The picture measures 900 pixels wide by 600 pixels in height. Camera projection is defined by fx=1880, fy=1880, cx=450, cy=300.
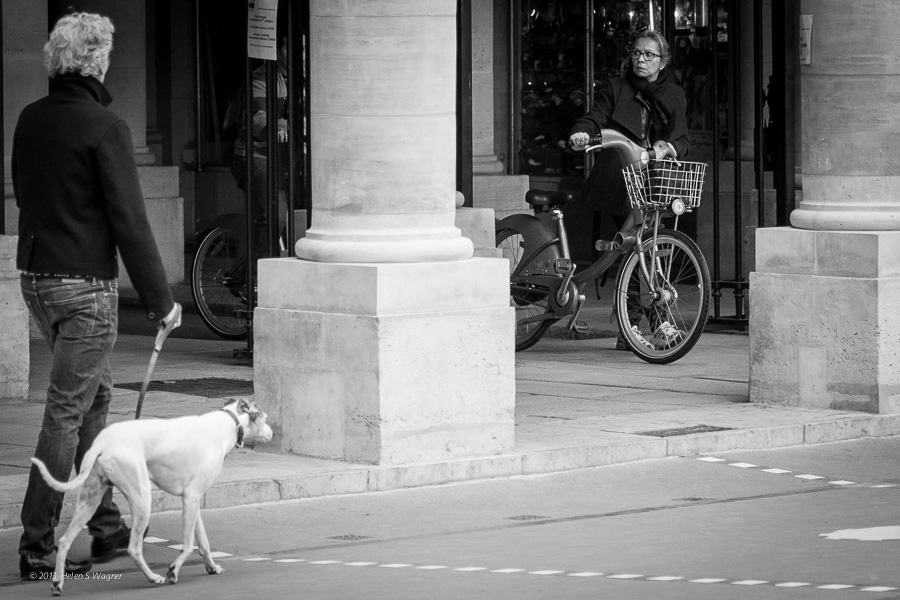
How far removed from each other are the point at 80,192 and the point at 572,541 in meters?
2.35

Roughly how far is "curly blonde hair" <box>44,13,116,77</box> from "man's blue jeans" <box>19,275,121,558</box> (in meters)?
0.77

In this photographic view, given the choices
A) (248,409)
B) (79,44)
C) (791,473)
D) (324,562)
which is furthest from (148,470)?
(791,473)

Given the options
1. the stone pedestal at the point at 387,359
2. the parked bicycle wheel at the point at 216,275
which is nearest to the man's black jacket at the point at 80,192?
the stone pedestal at the point at 387,359

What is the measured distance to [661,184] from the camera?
1259cm

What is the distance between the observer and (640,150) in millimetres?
12859

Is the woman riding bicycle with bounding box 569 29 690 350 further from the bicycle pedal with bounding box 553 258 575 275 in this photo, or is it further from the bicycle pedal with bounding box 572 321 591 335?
the bicycle pedal with bounding box 572 321 591 335

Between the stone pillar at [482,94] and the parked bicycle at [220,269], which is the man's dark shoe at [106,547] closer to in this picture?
the parked bicycle at [220,269]

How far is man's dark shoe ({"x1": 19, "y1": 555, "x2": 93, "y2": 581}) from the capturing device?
6.73m

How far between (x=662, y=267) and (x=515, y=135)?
624 cm

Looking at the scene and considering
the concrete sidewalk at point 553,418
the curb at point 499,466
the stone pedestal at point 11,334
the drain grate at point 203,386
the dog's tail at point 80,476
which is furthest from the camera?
the drain grate at point 203,386

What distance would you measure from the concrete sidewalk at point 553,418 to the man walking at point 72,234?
91cm

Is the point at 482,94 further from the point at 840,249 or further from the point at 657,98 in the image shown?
the point at 840,249

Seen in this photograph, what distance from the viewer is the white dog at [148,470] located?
6.37 m

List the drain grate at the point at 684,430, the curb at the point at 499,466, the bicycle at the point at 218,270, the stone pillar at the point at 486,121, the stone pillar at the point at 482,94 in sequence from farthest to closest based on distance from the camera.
→ the stone pillar at the point at 482,94 → the stone pillar at the point at 486,121 → the bicycle at the point at 218,270 → the drain grate at the point at 684,430 → the curb at the point at 499,466
